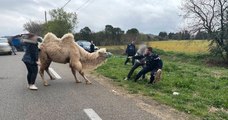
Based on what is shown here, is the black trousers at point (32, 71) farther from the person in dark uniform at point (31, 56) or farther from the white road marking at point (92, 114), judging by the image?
the white road marking at point (92, 114)

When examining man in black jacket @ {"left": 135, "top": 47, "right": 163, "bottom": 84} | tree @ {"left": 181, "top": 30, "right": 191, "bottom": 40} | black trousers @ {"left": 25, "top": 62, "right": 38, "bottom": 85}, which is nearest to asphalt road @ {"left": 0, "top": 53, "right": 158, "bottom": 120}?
black trousers @ {"left": 25, "top": 62, "right": 38, "bottom": 85}

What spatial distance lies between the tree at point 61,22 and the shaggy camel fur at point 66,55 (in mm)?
54287

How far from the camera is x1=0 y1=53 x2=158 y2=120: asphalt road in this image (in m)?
7.94

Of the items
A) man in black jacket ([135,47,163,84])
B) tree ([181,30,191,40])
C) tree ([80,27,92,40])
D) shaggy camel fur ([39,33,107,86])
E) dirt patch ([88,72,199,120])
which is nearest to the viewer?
dirt patch ([88,72,199,120])

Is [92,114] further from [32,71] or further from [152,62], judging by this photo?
[152,62]

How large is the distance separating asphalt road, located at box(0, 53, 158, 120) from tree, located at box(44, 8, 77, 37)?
180 ft

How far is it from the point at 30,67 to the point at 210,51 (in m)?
27.9

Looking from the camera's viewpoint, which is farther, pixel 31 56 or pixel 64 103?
pixel 31 56

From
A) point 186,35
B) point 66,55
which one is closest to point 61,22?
point 186,35

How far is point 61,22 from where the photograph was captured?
68188 millimetres

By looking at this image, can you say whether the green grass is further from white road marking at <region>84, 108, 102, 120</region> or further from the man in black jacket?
white road marking at <region>84, 108, 102, 120</region>

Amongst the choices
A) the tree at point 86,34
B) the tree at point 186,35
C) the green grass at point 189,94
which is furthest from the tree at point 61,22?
the green grass at point 189,94

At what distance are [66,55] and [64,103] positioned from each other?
13.1 feet

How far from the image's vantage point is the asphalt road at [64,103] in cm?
794
